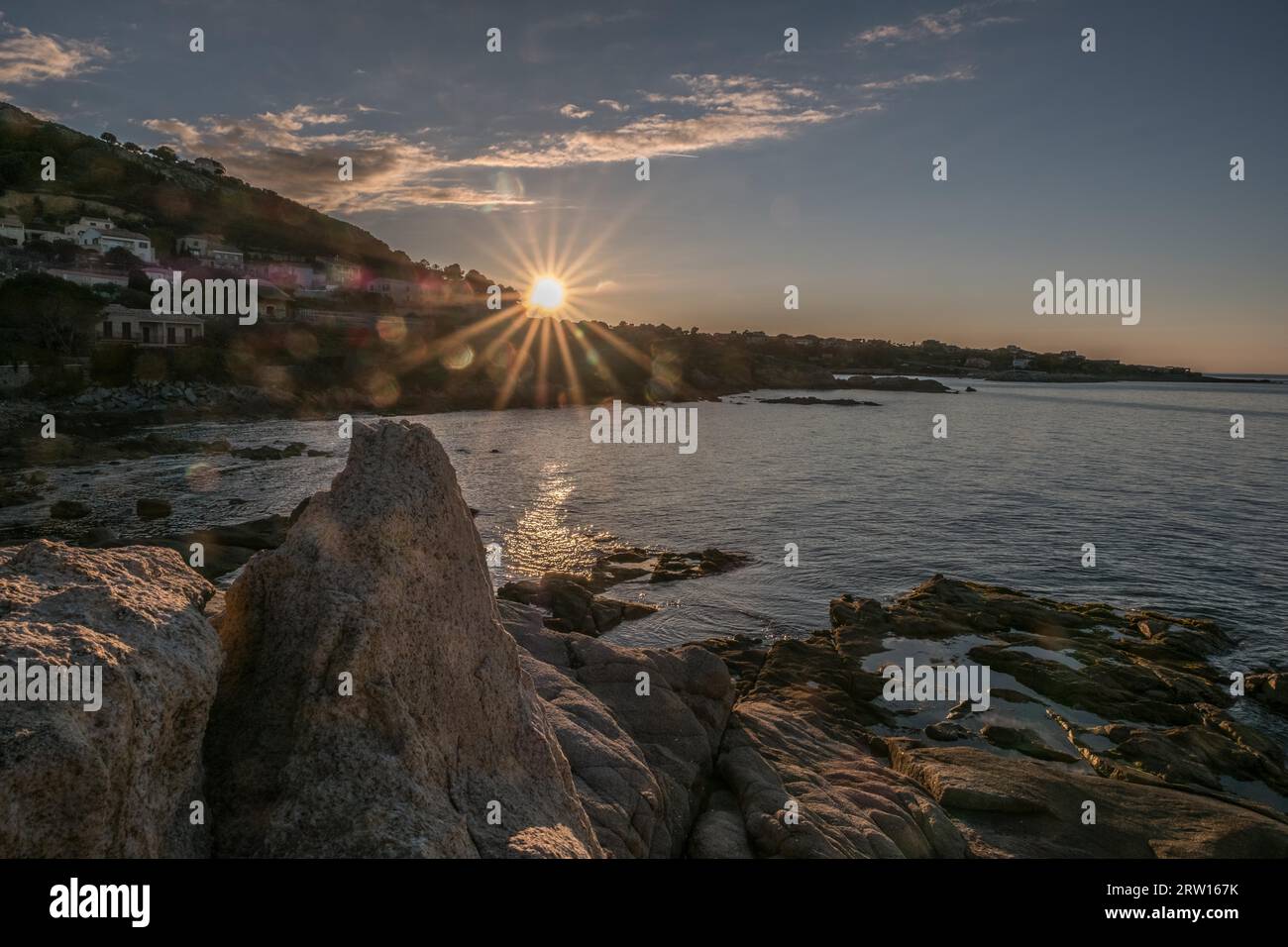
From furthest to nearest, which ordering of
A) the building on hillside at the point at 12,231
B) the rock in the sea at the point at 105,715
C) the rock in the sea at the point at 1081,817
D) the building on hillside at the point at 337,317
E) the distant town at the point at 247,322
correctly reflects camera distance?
the building on hillside at the point at 337,317 < the building on hillside at the point at 12,231 < the distant town at the point at 247,322 < the rock in the sea at the point at 1081,817 < the rock in the sea at the point at 105,715

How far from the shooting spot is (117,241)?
122000 millimetres

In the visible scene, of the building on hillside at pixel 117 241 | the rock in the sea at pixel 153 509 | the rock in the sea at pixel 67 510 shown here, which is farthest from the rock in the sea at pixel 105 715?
the building on hillside at pixel 117 241

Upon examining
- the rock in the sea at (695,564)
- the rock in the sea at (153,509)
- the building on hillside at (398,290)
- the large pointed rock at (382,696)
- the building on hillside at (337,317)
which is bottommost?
the rock in the sea at (695,564)

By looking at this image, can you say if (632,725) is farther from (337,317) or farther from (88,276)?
(337,317)

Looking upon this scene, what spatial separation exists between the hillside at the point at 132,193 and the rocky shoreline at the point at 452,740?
155852 mm

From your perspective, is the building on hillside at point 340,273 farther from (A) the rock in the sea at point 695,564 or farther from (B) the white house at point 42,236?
(A) the rock in the sea at point 695,564

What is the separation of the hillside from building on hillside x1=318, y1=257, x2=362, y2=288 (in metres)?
7.08

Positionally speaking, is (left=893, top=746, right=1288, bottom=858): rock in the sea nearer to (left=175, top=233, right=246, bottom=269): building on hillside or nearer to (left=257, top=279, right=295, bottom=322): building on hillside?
(left=257, top=279, right=295, bottom=322): building on hillside

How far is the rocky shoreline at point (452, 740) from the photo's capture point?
4.71 meters

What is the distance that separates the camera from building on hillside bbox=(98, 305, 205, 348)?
79875 millimetres

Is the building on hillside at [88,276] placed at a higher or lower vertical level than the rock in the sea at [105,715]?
higher
